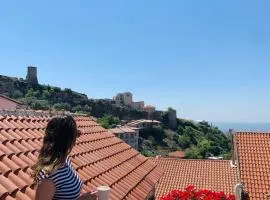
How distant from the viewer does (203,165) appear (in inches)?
936

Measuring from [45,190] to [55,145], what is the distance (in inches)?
14.1

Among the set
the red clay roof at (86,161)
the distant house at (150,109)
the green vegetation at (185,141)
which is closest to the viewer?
the red clay roof at (86,161)

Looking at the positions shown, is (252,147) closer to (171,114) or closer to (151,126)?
(151,126)

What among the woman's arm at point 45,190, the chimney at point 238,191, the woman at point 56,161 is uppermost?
the woman at point 56,161

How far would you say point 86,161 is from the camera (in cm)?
652

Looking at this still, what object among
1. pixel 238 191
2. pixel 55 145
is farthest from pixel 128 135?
pixel 55 145

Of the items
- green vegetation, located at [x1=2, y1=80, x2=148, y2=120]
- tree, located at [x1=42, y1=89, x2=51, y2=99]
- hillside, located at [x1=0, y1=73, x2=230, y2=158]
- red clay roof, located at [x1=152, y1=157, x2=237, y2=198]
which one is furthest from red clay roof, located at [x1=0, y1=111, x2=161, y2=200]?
tree, located at [x1=42, y1=89, x2=51, y2=99]

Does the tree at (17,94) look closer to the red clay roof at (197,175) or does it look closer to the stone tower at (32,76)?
the stone tower at (32,76)

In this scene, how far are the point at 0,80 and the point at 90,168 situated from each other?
77.2 m

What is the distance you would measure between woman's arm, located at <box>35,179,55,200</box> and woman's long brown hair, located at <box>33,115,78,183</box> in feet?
0.35

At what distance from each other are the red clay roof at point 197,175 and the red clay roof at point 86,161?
37.8 ft

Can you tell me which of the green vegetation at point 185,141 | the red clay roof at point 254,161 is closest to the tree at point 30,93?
the green vegetation at point 185,141

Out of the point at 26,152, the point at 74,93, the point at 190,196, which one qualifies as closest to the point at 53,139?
the point at 26,152

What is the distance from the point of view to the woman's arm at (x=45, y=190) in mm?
2664
